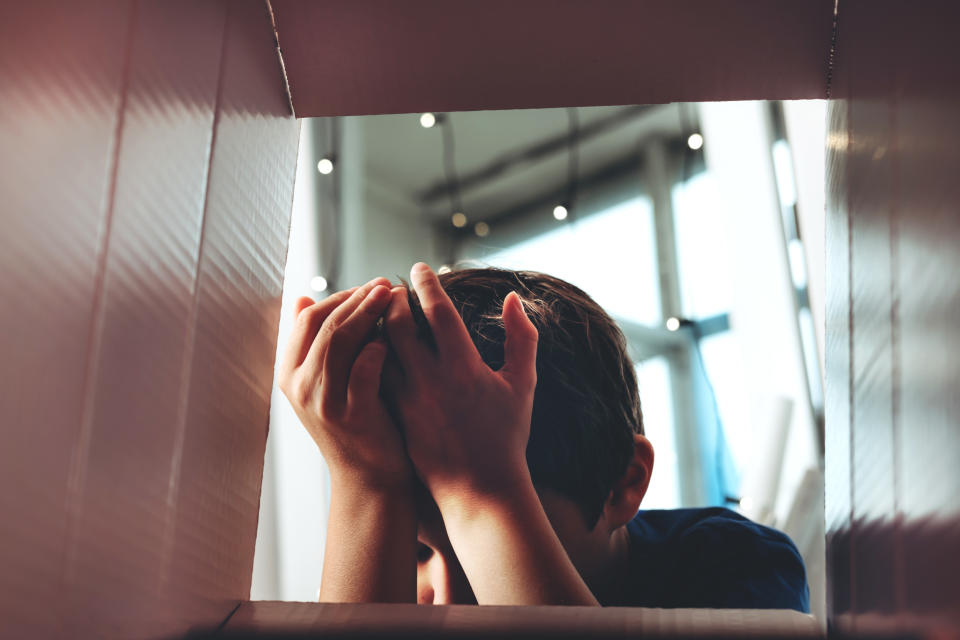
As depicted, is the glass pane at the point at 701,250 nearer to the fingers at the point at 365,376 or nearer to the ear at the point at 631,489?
the ear at the point at 631,489

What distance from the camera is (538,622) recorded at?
314 millimetres

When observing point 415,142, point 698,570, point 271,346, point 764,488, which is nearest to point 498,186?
point 415,142

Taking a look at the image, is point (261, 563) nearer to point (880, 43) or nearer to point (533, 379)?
point (533, 379)

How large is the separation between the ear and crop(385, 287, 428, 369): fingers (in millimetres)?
349

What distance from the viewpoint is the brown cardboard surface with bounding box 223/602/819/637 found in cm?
31

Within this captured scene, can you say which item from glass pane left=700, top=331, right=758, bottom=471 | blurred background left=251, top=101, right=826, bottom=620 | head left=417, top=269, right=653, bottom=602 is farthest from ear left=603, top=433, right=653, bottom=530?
glass pane left=700, top=331, right=758, bottom=471

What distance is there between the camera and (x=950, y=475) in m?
0.20

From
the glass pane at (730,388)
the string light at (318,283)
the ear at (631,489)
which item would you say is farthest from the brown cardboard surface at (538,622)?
the glass pane at (730,388)

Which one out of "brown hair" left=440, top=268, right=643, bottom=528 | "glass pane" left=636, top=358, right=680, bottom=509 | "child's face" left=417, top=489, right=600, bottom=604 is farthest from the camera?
"glass pane" left=636, top=358, right=680, bottom=509

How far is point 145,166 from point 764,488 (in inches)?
68.2

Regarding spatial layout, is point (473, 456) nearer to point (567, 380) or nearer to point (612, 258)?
point (567, 380)

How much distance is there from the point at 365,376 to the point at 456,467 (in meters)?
0.08

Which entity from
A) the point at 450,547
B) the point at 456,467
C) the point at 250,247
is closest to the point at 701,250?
the point at 450,547

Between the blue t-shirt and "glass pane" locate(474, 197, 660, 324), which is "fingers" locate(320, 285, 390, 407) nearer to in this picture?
the blue t-shirt
